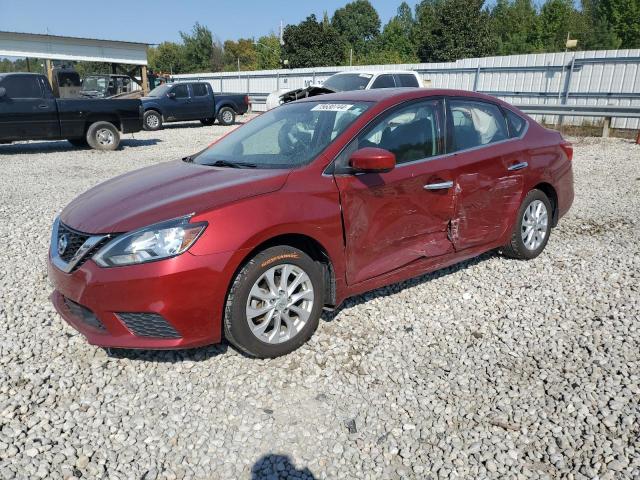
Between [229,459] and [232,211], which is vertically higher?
[232,211]

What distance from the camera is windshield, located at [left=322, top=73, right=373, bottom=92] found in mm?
13320

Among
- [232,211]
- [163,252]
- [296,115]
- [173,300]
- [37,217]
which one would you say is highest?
[296,115]

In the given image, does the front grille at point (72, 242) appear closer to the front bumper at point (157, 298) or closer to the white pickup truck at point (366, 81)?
the front bumper at point (157, 298)

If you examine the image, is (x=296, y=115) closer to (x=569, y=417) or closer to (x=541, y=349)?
(x=541, y=349)

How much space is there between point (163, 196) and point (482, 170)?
101 inches

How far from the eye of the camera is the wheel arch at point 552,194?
16.4 ft

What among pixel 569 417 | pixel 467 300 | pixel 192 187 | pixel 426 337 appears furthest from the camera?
pixel 467 300

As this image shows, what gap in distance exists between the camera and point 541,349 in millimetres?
3441

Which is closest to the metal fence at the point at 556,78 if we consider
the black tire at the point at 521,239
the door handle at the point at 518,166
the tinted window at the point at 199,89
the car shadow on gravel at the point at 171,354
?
the tinted window at the point at 199,89

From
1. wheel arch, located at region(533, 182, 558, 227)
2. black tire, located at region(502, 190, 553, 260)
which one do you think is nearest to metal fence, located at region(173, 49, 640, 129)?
wheel arch, located at region(533, 182, 558, 227)

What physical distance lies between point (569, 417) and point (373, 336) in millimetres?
1333

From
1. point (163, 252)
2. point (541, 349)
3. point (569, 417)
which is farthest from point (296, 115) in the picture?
point (569, 417)

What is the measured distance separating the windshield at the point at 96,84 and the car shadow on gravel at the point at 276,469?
18009 millimetres

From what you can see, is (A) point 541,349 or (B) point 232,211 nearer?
(B) point 232,211
